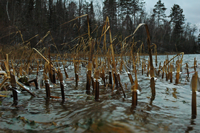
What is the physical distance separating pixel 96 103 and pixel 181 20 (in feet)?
166

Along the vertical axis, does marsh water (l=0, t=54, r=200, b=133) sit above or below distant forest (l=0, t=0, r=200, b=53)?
below

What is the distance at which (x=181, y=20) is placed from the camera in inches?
1754

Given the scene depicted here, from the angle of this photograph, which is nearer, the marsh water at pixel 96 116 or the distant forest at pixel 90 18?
the marsh water at pixel 96 116

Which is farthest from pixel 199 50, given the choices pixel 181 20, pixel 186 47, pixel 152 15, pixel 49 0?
pixel 49 0

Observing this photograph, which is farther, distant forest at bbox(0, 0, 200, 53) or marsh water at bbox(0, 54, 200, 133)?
distant forest at bbox(0, 0, 200, 53)

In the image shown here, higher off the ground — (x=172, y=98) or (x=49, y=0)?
(x=49, y=0)

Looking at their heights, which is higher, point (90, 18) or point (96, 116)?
point (90, 18)

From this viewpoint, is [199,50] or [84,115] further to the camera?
[199,50]

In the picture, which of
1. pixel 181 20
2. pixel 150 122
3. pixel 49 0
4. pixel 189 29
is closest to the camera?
pixel 150 122

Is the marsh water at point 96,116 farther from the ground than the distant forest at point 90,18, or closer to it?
closer to it

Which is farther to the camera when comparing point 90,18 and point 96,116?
point 90,18

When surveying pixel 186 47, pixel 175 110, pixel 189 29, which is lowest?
pixel 175 110

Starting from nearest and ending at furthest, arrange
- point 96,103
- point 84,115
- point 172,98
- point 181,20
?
1. point 84,115
2. point 96,103
3. point 172,98
4. point 181,20

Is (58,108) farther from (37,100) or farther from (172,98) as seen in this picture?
(172,98)
